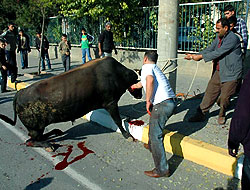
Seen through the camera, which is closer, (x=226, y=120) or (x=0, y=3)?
(x=226, y=120)

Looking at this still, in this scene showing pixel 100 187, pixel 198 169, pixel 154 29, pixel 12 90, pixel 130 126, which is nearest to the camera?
pixel 100 187

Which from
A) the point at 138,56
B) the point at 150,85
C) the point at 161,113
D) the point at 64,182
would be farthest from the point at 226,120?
the point at 138,56

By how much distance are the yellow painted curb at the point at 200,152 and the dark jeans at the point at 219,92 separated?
961mm

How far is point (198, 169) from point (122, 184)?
1.06 metres

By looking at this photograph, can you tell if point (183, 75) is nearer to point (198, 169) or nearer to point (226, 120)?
point (226, 120)

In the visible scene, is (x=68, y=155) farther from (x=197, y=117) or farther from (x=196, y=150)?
(x=197, y=117)

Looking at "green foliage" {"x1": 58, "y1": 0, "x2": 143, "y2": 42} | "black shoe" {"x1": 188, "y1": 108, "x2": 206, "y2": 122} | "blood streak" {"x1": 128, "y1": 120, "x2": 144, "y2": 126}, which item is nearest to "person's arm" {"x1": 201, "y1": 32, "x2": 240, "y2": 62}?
"black shoe" {"x1": 188, "y1": 108, "x2": 206, "y2": 122}

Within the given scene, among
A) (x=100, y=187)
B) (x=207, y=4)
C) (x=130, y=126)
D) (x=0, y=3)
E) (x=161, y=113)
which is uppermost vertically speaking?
(x=0, y=3)

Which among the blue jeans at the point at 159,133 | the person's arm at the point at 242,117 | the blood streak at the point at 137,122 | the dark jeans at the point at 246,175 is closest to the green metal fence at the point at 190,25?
the blood streak at the point at 137,122

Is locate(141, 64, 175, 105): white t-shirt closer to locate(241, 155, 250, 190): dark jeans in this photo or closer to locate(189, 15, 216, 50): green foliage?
locate(241, 155, 250, 190): dark jeans

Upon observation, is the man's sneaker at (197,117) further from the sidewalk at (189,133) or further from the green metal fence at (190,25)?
the green metal fence at (190,25)

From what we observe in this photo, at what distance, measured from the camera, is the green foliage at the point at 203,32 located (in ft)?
27.2

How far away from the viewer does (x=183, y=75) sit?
29.1 ft

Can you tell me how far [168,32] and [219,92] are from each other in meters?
1.43
